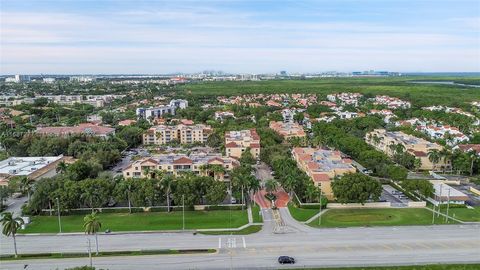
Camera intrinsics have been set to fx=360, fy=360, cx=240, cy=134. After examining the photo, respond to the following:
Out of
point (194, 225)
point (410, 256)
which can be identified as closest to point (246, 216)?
point (194, 225)

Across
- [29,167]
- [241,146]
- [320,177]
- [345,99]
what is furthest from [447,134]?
[29,167]

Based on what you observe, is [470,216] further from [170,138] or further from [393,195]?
[170,138]

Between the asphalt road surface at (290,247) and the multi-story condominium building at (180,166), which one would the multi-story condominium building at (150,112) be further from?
the asphalt road surface at (290,247)

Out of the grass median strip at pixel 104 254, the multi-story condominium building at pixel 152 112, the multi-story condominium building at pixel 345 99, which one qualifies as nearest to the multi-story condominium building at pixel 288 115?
the multi-story condominium building at pixel 152 112

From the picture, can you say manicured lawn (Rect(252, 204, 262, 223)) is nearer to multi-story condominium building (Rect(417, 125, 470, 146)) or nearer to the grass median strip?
the grass median strip

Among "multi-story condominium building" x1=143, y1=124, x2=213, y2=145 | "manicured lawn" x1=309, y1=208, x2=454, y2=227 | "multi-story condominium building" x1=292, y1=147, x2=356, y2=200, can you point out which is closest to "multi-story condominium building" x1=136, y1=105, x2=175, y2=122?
"multi-story condominium building" x1=143, y1=124, x2=213, y2=145

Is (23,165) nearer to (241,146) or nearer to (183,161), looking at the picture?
(183,161)

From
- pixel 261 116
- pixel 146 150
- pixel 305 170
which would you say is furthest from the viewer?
pixel 261 116
